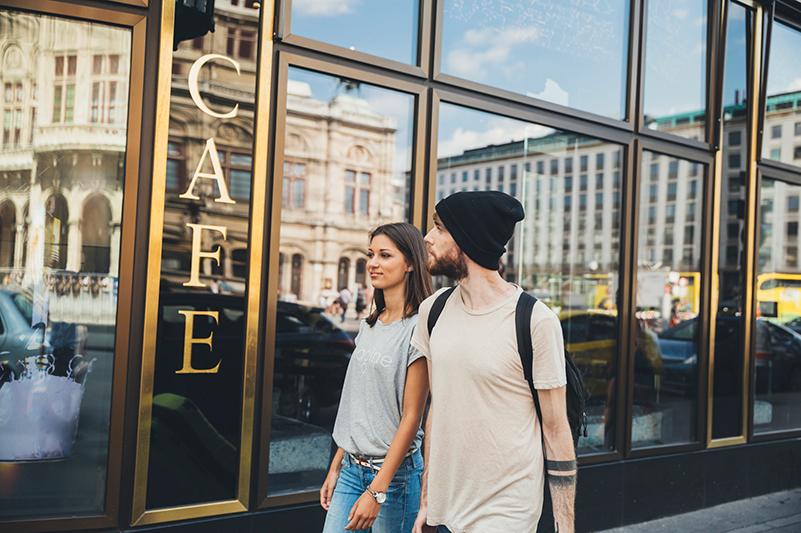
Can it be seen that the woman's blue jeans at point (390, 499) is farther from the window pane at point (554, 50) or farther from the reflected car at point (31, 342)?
the window pane at point (554, 50)

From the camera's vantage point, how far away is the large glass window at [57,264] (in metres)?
3.41

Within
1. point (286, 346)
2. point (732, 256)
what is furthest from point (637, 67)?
point (286, 346)

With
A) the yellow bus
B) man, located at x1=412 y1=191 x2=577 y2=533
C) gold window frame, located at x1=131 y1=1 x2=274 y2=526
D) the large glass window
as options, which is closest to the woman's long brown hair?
man, located at x1=412 y1=191 x2=577 y2=533

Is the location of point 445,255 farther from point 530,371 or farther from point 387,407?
point 387,407

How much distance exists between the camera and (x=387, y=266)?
2467 mm

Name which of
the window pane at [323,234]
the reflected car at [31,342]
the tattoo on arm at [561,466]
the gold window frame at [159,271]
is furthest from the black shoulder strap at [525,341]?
the reflected car at [31,342]

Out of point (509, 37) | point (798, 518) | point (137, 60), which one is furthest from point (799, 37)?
point (137, 60)

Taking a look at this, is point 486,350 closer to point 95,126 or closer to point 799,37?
point 95,126

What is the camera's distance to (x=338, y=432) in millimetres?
2484

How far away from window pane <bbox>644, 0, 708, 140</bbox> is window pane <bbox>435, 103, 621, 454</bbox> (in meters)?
0.70

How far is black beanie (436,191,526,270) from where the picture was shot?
78.1 inches

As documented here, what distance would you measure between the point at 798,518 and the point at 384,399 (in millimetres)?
5052

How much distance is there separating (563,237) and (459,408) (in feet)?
24.4

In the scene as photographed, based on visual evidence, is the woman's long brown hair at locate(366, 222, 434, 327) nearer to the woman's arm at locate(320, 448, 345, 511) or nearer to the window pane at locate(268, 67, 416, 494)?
the woman's arm at locate(320, 448, 345, 511)
